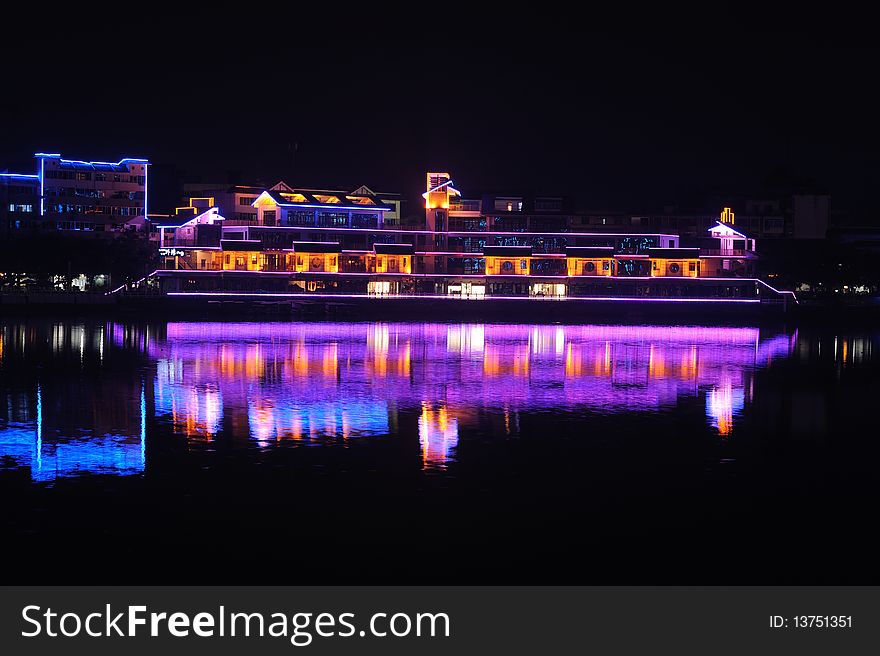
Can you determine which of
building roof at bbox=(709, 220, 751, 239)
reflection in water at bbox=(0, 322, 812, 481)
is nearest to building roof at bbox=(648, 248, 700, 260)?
building roof at bbox=(709, 220, 751, 239)

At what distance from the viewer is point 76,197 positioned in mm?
84375

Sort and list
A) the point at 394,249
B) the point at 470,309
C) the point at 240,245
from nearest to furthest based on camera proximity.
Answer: the point at 470,309 < the point at 240,245 < the point at 394,249

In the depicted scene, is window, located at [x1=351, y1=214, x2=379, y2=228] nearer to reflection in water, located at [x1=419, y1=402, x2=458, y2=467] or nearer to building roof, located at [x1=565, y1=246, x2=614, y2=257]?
building roof, located at [x1=565, y1=246, x2=614, y2=257]

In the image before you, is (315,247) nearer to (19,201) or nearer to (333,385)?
(19,201)

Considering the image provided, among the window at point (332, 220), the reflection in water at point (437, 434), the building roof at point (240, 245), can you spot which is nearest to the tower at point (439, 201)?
the window at point (332, 220)

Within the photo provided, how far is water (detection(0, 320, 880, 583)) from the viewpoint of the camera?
1462 cm

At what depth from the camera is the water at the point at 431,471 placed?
1462 cm

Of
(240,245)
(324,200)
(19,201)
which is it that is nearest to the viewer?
(240,245)

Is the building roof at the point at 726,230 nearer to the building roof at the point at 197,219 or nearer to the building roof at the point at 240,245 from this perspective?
the building roof at the point at 240,245

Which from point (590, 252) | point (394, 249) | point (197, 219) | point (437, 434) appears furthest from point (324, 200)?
point (437, 434)

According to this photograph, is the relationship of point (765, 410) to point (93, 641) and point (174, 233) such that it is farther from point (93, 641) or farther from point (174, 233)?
point (174, 233)

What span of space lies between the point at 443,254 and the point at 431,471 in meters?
64.1

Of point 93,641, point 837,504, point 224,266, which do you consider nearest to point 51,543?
point 93,641

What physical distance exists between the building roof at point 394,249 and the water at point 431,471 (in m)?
41.4
